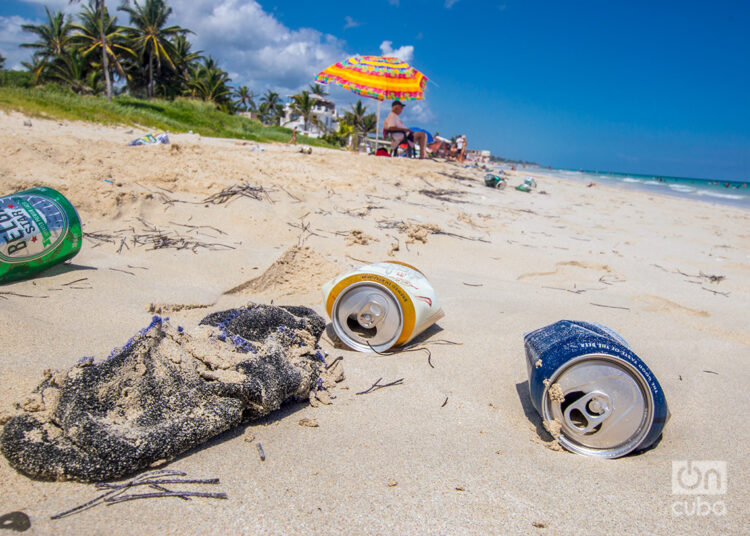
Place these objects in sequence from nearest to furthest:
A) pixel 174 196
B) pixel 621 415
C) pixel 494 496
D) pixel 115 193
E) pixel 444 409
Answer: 1. pixel 494 496
2. pixel 621 415
3. pixel 444 409
4. pixel 115 193
5. pixel 174 196

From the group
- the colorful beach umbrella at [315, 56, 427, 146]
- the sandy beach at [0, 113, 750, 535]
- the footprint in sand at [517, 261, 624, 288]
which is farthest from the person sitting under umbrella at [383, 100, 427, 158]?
the footprint in sand at [517, 261, 624, 288]

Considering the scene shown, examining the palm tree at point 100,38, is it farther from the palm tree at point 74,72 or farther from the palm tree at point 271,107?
the palm tree at point 271,107

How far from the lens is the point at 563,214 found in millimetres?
7625

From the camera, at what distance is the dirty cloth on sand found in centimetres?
116

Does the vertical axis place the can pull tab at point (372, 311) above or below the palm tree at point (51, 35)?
below

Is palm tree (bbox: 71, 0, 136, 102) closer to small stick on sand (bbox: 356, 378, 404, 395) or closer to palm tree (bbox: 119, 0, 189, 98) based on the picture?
palm tree (bbox: 119, 0, 189, 98)

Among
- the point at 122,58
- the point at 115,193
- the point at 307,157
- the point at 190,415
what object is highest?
the point at 122,58

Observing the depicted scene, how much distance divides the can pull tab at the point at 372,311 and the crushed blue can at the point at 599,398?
2.56 ft

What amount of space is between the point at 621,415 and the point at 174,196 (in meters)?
4.38

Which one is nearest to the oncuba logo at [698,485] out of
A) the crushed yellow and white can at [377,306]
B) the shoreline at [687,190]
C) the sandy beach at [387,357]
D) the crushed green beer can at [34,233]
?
the sandy beach at [387,357]

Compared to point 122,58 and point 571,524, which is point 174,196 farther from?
point 122,58

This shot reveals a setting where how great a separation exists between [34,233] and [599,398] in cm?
296

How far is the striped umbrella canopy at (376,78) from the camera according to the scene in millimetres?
Answer: 9539

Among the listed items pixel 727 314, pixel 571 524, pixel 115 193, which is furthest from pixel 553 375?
pixel 115 193
